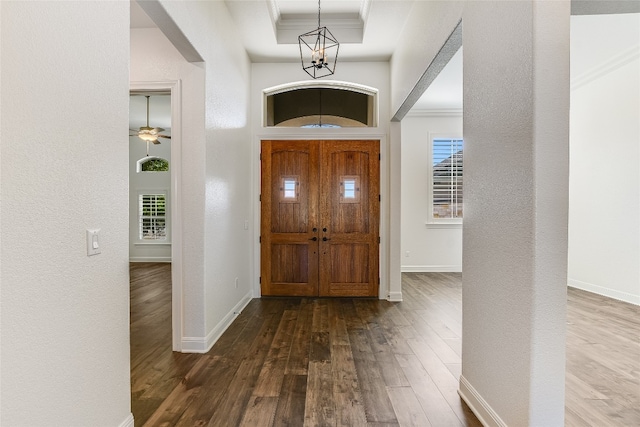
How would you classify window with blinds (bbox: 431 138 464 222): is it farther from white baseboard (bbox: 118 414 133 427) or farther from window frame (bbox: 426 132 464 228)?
white baseboard (bbox: 118 414 133 427)

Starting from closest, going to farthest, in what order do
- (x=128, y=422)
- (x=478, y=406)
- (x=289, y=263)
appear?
1. (x=128, y=422)
2. (x=478, y=406)
3. (x=289, y=263)

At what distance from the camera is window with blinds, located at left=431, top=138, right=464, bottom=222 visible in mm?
6703

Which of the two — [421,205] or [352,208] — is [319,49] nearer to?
[352,208]

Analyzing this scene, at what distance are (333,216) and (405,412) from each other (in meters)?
3.01

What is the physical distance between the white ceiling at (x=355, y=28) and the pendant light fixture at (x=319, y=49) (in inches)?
4.1

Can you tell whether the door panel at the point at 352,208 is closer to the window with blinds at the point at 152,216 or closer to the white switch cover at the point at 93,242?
the white switch cover at the point at 93,242

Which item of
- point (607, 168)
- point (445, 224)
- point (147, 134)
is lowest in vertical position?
point (445, 224)

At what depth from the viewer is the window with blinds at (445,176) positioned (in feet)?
22.0

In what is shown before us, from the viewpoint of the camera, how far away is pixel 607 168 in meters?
4.71

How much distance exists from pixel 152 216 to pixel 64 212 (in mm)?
7896

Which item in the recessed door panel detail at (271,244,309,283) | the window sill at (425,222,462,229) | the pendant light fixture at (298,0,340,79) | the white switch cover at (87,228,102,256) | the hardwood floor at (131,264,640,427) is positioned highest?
the pendant light fixture at (298,0,340,79)

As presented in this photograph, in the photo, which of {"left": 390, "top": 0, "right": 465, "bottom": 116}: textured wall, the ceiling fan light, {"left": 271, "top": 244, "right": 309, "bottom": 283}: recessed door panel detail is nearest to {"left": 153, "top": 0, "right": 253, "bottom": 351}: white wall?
{"left": 271, "top": 244, "right": 309, "bottom": 283}: recessed door panel detail

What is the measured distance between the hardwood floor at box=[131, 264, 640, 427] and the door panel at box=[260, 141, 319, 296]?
62 centimetres

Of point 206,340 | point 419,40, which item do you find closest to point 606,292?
point 419,40
